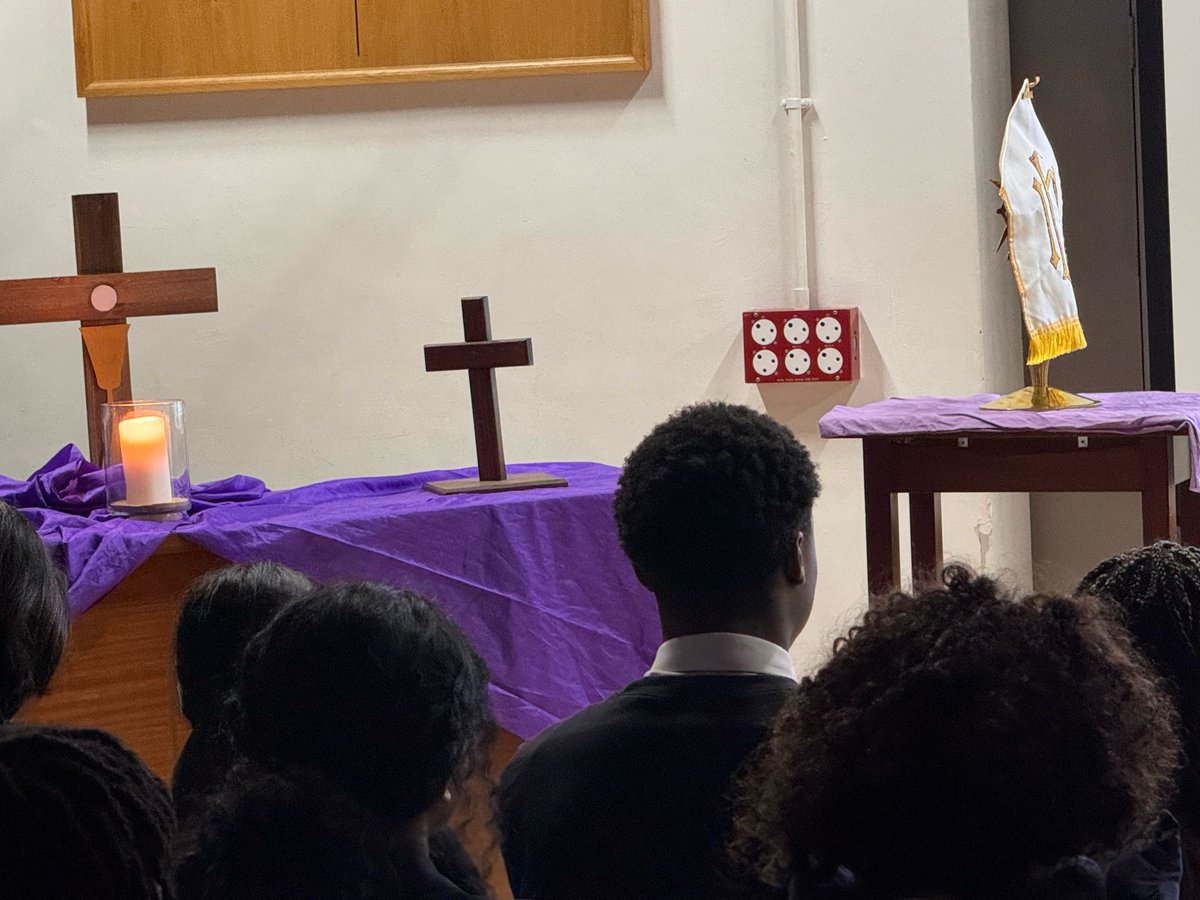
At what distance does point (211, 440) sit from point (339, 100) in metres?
0.94

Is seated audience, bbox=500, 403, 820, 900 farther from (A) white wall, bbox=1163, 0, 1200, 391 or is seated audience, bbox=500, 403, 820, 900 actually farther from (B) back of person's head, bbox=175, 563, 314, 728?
(A) white wall, bbox=1163, 0, 1200, 391

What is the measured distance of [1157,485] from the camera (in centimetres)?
277

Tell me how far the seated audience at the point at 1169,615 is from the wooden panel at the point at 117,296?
6.45ft

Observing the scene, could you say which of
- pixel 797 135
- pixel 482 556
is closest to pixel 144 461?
pixel 482 556

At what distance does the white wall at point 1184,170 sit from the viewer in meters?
3.94

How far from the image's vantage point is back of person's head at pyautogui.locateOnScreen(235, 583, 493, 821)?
1172 millimetres

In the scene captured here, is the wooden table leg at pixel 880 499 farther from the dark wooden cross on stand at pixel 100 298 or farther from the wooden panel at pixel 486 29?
the wooden panel at pixel 486 29

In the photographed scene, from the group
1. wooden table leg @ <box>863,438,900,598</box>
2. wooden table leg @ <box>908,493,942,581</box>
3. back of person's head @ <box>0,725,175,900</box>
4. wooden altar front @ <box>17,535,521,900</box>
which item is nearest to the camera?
back of person's head @ <box>0,725,175,900</box>

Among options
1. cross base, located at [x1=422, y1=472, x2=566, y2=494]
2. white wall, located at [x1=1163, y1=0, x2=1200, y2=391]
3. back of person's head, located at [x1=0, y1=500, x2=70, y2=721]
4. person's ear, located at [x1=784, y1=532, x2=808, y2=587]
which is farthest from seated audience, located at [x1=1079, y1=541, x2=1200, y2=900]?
white wall, located at [x1=1163, y1=0, x2=1200, y2=391]

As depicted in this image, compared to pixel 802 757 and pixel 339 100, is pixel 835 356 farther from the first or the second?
pixel 802 757

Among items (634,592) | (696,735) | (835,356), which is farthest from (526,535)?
(835,356)

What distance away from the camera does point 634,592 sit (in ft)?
8.93

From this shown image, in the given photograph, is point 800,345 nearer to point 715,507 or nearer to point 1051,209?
point 1051,209

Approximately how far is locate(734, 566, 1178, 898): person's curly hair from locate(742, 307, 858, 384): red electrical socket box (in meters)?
2.87
